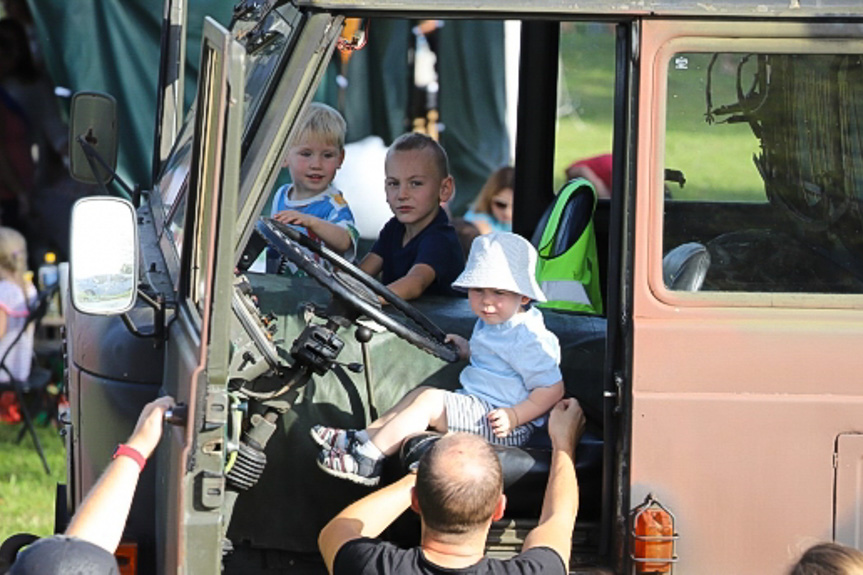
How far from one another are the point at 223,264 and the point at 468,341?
50.4 inches

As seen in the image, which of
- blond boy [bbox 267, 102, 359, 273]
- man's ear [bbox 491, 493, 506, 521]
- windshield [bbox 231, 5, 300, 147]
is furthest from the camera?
blond boy [bbox 267, 102, 359, 273]

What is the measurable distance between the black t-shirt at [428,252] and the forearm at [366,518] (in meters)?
1.10

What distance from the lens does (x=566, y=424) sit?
3.42m

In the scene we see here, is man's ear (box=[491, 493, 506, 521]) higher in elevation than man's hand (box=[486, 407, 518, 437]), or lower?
lower

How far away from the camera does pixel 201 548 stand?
2748mm

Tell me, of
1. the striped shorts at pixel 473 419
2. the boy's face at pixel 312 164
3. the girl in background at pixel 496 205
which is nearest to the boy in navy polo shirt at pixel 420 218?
the boy's face at pixel 312 164

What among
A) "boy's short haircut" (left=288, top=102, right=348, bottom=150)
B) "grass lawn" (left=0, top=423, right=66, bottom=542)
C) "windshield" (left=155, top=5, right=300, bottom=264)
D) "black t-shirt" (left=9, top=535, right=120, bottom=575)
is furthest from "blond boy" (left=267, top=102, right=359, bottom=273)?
"grass lawn" (left=0, top=423, right=66, bottom=542)

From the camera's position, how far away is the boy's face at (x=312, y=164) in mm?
4570

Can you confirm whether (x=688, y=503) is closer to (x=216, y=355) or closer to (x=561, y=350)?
(x=561, y=350)

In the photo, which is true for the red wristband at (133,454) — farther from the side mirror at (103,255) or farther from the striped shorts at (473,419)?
the striped shorts at (473,419)

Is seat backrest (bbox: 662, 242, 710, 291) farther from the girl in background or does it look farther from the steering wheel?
the girl in background

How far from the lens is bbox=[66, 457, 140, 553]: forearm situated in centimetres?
284

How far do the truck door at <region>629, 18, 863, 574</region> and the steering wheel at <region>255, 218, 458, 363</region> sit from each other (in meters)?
0.69

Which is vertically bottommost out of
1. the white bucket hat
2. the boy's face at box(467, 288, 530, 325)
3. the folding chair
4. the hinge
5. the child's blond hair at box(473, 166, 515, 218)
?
the folding chair
